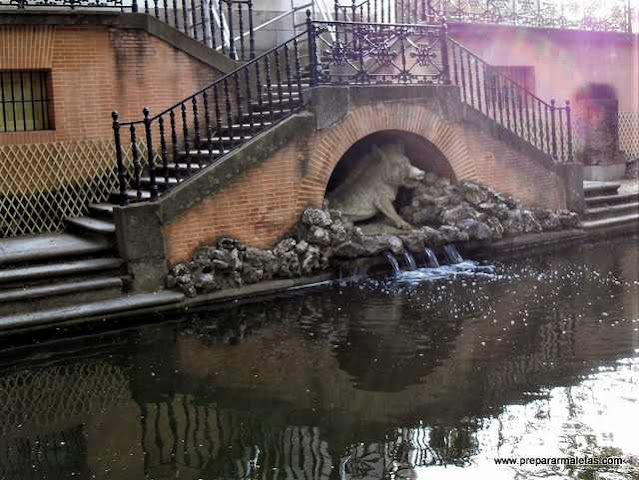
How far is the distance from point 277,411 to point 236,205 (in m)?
4.74

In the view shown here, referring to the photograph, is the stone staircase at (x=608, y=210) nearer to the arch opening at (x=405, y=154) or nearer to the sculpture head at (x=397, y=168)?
the arch opening at (x=405, y=154)

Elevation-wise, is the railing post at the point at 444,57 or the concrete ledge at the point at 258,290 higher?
the railing post at the point at 444,57

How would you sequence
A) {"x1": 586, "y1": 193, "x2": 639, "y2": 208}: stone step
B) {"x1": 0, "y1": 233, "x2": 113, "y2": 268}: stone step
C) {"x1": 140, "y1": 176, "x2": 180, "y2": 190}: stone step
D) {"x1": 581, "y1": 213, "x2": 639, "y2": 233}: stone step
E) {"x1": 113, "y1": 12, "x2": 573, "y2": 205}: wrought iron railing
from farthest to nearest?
{"x1": 586, "y1": 193, "x2": 639, "y2": 208}: stone step
{"x1": 581, "y1": 213, "x2": 639, "y2": 233}: stone step
{"x1": 113, "y1": 12, "x2": 573, "y2": 205}: wrought iron railing
{"x1": 140, "y1": 176, "x2": 180, "y2": 190}: stone step
{"x1": 0, "y1": 233, "x2": 113, "y2": 268}: stone step

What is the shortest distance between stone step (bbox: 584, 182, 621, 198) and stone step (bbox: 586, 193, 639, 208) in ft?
0.44

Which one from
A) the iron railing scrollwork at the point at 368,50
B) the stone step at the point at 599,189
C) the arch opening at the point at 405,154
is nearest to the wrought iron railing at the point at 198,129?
the iron railing scrollwork at the point at 368,50

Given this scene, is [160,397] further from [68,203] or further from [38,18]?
[38,18]

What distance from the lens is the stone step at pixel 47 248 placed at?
9.09m

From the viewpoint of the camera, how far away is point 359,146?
12812 mm

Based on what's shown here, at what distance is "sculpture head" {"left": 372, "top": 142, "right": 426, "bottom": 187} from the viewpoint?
12156 mm

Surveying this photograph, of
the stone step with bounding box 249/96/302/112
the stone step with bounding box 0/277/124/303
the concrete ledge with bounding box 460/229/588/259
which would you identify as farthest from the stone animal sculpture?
the stone step with bounding box 0/277/124/303

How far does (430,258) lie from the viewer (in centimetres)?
1143

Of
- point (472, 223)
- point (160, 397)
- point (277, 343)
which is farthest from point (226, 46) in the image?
point (160, 397)

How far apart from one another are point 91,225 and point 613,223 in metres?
8.87

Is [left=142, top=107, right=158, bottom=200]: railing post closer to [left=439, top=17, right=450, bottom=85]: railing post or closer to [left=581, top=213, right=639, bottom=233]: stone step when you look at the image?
[left=439, top=17, right=450, bottom=85]: railing post
